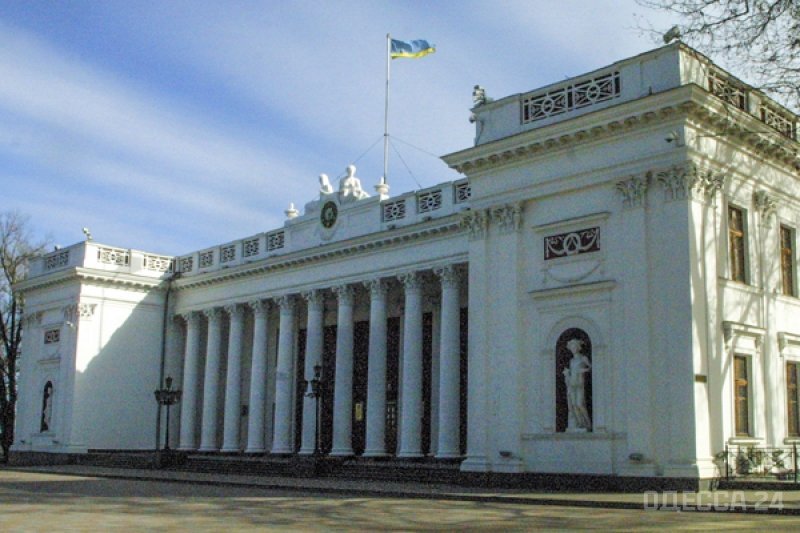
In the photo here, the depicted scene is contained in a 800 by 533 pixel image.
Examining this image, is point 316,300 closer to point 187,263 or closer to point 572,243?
point 187,263

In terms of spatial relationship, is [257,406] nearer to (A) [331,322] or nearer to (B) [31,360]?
(A) [331,322]

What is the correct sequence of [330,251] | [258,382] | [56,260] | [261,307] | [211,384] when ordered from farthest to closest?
[56,260]
[211,384]
[261,307]
[258,382]
[330,251]

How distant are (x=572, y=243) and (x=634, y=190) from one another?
221 cm

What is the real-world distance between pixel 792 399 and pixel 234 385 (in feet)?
75.1

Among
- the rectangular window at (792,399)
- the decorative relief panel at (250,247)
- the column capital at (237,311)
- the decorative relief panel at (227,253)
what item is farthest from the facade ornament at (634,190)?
the decorative relief panel at (227,253)

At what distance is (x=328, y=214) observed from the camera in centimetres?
3578

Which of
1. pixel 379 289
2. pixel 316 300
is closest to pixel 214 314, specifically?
pixel 316 300

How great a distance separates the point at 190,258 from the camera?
42.7 meters

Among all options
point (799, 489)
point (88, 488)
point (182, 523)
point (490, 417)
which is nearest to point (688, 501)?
point (799, 489)

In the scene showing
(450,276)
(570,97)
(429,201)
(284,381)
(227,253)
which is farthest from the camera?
(227,253)

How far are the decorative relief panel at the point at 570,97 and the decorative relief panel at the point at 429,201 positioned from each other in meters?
7.26

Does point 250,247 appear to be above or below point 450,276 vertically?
above

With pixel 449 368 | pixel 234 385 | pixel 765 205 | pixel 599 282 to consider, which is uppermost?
pixel 765 205

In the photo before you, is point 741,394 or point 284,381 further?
point 284,381
